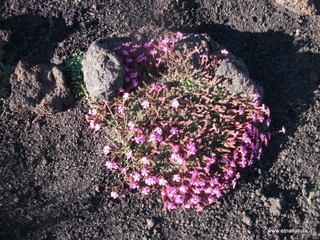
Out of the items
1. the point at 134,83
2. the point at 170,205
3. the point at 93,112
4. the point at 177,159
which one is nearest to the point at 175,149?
the point at 177,159

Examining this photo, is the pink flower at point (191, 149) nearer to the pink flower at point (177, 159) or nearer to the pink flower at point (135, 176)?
the pink flower at point (177, 159)

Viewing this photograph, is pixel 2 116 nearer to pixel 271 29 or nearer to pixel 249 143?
pixel 249 143

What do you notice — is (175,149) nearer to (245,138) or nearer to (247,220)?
(245,138)

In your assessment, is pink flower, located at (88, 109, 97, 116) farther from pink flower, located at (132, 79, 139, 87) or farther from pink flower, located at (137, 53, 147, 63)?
pink flower, located at (137, 53, 147, 63)

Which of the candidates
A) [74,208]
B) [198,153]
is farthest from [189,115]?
[74,208]

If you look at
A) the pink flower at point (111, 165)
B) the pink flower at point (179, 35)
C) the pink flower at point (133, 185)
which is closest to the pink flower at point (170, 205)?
the pink flower at point (133, 185)

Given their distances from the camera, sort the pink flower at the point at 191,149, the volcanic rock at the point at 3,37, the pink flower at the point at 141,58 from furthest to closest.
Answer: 1. the volcanic rock at the point at 3,37
2. the pink flower at the point at 141,58
3. the pink flower at the point at 191,149

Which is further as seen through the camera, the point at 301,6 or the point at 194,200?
the point at 301,6

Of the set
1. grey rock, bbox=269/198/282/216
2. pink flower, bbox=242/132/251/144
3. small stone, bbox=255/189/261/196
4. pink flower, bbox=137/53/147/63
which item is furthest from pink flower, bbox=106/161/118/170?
grey rock, bbox=269/198/282/216
